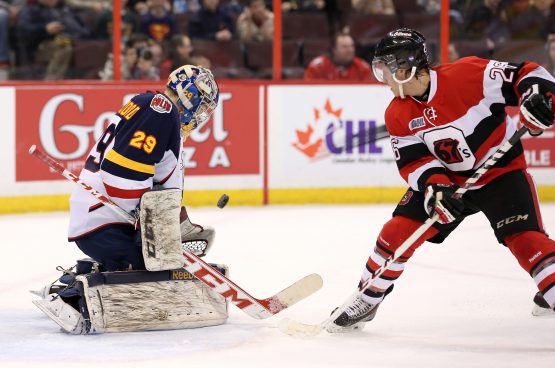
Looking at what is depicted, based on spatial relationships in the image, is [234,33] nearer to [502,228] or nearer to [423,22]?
[423,22]

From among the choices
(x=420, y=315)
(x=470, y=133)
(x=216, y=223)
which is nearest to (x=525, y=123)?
(x=470, y=133)

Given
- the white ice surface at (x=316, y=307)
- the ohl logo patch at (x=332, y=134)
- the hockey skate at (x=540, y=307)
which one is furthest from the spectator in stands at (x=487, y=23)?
the hockey skate at (x=540, y=307)

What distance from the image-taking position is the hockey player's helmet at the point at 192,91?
3873 millimetres

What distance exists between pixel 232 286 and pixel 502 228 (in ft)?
2.98

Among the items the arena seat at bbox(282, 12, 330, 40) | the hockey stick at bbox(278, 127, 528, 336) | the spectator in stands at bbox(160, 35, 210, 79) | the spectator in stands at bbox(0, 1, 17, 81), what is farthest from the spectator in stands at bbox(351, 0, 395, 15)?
the hockey stick at bbox(278, 127, 528, 336)

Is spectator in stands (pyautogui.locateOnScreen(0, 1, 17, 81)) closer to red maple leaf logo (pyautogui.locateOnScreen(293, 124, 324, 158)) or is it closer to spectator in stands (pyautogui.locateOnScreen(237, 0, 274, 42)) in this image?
spectator in stands (pyautogui.locateOnScreen(237, 0, 274, 42))

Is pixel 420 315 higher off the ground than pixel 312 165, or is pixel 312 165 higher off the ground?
pixel 312 165

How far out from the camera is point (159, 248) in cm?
370

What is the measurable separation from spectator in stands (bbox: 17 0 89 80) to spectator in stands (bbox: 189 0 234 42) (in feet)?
2.30

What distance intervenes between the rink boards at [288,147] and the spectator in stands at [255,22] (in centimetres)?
31

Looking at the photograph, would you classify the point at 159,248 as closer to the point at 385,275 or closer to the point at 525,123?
the point at 385,275

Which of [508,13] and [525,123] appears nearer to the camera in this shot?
[525,123]

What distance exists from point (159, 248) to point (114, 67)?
352 cm

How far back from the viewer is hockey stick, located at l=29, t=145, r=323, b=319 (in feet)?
12.5
